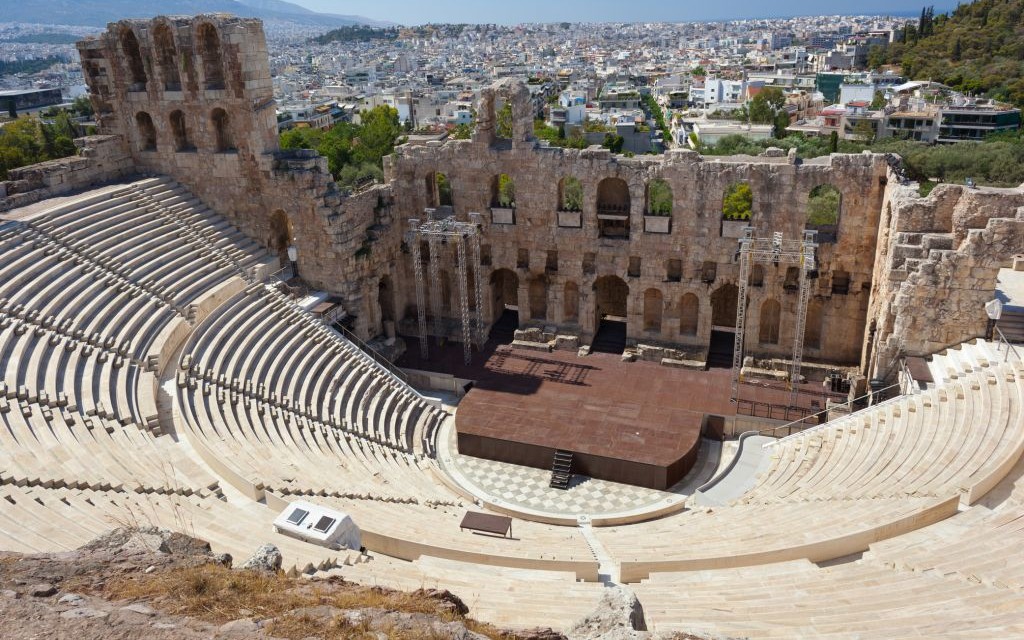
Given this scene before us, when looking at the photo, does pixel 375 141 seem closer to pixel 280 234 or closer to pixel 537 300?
pixel 280 234

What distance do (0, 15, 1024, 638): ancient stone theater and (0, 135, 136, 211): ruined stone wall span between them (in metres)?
0.12

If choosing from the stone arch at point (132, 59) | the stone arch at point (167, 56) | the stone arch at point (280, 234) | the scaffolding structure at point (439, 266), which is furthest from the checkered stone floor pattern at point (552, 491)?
the stone arch at point (132, 59)

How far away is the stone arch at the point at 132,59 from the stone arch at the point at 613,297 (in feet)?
65.2

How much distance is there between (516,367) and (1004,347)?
1562cm

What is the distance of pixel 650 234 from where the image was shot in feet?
90.5

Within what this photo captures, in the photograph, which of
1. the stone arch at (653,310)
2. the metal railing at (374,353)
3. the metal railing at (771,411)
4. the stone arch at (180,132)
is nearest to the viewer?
the metal railing at (771,411)

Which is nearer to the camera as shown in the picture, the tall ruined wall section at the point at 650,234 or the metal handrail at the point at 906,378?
the metal handrail at the point at 906,378

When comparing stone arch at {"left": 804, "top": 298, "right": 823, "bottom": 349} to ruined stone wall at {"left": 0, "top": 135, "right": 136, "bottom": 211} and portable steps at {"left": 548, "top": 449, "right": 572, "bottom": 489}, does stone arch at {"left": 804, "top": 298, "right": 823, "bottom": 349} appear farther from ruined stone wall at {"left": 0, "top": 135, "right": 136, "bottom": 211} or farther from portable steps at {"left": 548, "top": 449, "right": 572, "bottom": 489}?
ruined stone wall at {"left": 0, "top": 135, "right": 136, "bottom": 211}

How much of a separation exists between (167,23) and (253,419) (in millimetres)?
16289

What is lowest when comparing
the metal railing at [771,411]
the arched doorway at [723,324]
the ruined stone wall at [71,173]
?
the metal railing at [771,411]

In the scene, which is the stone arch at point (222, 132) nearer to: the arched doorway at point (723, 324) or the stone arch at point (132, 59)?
the stone arch at point (132, 59)

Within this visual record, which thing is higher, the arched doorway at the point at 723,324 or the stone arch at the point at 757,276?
the stone arch at the point at 757,276

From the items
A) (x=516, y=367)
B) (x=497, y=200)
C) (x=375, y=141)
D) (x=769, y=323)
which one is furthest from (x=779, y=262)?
(x=375, y=141)

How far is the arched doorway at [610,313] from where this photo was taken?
29.6m
